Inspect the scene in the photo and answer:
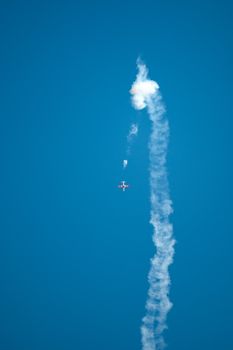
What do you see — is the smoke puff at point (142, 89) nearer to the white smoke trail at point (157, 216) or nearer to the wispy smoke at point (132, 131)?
the white smoke trail at point (157, 216)

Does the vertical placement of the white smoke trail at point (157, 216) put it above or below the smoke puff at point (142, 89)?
below

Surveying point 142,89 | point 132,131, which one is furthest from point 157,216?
point 142,89

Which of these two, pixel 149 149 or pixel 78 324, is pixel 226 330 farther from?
pixel 149 149

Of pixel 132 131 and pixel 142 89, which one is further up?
pixel 142 89

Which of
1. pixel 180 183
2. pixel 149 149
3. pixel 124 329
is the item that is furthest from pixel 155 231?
pixel 124 329

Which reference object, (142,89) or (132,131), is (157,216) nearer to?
(132,131)

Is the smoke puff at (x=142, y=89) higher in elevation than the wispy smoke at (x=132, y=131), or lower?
higher

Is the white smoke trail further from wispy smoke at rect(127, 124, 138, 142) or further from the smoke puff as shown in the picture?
wispy smoke at rect(127, 124, 138, 142)

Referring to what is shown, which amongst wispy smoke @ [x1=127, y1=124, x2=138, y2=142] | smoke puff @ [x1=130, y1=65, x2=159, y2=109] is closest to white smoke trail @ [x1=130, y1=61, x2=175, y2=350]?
smoke puff @ [x1=130, y1=65, x2=159, y2=109]

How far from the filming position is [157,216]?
4.83m

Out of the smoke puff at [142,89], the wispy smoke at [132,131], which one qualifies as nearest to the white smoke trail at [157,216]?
the smoke puff at [142,89]

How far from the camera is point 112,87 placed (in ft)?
15.3

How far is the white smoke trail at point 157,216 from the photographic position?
461cm

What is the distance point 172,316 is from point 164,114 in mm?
3488
